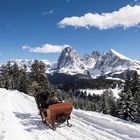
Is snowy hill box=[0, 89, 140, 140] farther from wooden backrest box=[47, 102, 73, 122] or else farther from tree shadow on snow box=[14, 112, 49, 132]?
wooden backrest box=[47, 102, 73, 122]

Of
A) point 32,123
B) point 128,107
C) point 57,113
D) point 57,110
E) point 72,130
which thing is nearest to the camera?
point 72,130

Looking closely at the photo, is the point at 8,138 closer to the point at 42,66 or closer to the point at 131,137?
the point at 131,137

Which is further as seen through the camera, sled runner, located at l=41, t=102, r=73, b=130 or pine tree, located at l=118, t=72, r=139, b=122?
pine tree, located at l=118, t=72, r=139, b=122

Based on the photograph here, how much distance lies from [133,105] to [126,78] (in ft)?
29.0

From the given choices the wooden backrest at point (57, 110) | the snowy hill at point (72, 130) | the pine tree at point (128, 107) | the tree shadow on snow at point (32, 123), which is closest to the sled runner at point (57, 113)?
the wooden backrest at point (57, 110)

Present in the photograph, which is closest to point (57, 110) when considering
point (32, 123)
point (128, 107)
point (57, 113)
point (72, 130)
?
point (57, 113)

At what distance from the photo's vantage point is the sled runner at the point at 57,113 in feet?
55.3

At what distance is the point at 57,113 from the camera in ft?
55.8

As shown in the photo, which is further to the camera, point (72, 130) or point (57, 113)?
point (57, 113)

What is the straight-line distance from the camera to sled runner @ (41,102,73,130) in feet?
55.3

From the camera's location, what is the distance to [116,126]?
677 inches

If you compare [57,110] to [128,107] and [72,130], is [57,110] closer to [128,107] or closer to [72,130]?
[72,130]

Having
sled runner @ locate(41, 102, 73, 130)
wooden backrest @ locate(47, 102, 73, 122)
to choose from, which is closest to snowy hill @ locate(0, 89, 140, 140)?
sled runner @ locate(41, 102, 73, 130)

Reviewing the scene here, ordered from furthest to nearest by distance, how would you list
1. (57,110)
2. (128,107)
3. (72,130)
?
(128,107) < (57,110) < (72,130)
